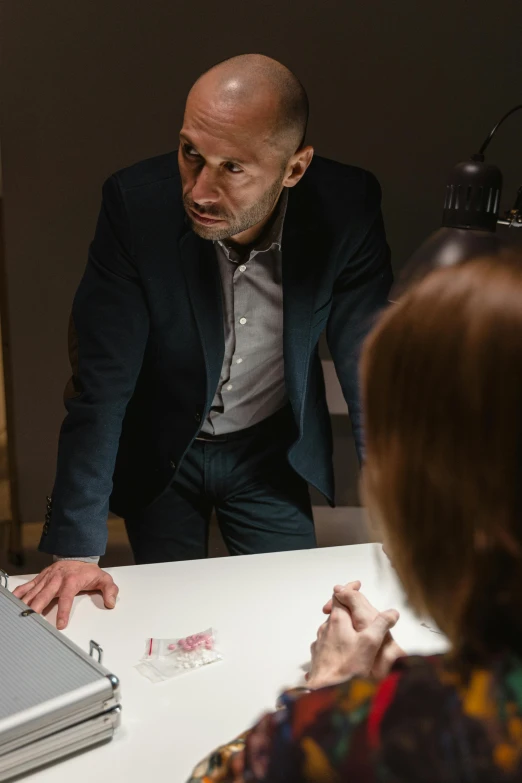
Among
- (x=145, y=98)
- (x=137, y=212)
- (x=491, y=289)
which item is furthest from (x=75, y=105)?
(x=491, y=289)

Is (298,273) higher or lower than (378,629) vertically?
higher

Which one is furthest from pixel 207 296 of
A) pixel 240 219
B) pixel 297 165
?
pixel 297 165

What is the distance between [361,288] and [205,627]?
91 cm

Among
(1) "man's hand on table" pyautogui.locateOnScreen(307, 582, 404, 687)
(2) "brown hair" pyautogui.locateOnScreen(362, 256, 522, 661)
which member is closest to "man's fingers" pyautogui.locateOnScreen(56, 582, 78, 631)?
(1) "man's hand on table" pyautogui.locateOnScreen(307, 582, 404, 687)

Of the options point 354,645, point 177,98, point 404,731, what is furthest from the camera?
point 177,98

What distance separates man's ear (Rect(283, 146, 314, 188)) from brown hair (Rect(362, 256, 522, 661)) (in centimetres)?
122

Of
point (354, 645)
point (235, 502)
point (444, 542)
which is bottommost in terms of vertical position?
point (235, 502)

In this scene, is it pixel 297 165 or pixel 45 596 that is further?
pixel 297 165

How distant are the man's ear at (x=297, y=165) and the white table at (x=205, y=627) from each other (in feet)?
2.59

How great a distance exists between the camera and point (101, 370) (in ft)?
5.79

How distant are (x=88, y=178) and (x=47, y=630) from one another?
1.99 metres

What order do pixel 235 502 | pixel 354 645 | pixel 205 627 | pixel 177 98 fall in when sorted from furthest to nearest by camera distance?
pixel 177 98
pixel 235 502
pixel 205 627
pixel 354 645

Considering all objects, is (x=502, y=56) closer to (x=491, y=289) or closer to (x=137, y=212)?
(x=137, y=212)

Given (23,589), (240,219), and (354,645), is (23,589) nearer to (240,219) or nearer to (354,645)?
(354,645)
